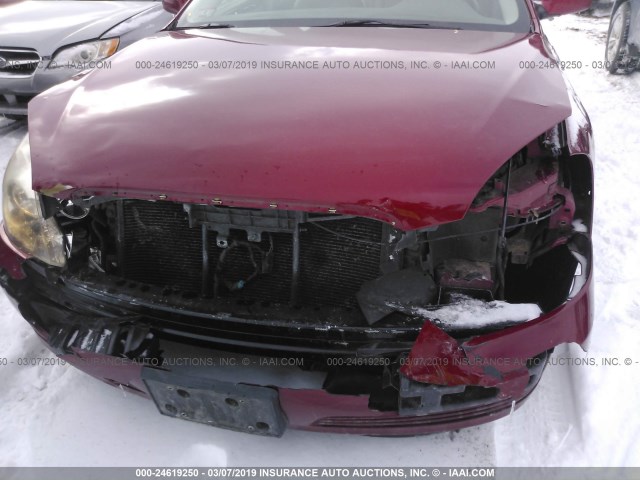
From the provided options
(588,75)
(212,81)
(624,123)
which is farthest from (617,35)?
(212,81)

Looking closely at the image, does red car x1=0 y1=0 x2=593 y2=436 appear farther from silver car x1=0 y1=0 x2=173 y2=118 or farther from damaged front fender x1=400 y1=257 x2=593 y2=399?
silver car x1=0 y1=0 x2=173 y2=118

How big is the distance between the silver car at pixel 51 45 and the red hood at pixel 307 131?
7.53ft

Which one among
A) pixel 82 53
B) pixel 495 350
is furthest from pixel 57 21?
pixel 495 350

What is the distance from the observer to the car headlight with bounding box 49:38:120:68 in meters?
3.75

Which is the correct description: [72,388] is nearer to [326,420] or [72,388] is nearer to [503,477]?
[326,420]

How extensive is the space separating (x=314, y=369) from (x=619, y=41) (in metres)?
5.07

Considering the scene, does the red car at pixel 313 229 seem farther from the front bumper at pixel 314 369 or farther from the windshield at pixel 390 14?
the windshield at pixel 390 14

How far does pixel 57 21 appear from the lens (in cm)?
403

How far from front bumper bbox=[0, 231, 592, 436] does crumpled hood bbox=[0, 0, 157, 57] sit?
296cm

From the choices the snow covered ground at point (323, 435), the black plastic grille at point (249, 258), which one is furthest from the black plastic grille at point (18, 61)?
the black plastic grille at point (249, 258)


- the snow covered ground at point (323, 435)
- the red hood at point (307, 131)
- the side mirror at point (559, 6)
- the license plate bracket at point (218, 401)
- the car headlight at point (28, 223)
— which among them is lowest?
the snow covered ground at point (323, 435)

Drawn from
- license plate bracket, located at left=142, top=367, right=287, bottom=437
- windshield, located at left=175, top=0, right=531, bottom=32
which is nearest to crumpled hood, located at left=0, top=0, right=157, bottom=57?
windshield, located at left=175, top=0, right=531, bottom=32

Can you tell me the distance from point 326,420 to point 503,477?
0.61 m

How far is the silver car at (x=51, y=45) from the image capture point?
146 inches
